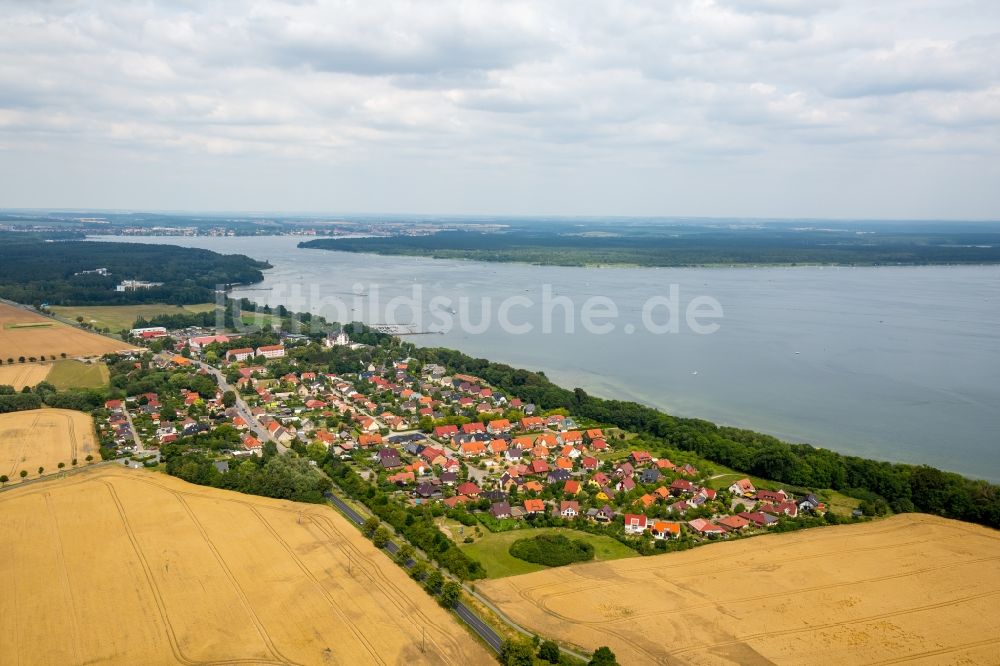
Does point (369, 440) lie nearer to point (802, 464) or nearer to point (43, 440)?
point (43, 440)

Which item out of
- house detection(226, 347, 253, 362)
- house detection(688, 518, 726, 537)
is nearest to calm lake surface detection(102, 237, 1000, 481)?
house detection(688, 518, 726, 537)

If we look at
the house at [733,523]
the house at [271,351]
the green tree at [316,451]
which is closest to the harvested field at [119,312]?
the house at [271,351]

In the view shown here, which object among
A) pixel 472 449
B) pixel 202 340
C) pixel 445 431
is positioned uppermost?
pixel 202 340

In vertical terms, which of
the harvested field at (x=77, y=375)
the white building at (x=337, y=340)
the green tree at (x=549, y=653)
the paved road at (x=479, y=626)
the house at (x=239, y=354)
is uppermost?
the white building at (x=337, y=340)

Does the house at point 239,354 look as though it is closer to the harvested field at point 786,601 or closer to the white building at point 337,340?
the white building at point 337,340

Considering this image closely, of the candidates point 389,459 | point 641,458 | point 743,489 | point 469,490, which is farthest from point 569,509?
point 389,459

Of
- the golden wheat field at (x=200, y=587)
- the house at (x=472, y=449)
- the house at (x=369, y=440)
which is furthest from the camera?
the house at (x=369, y=440)
